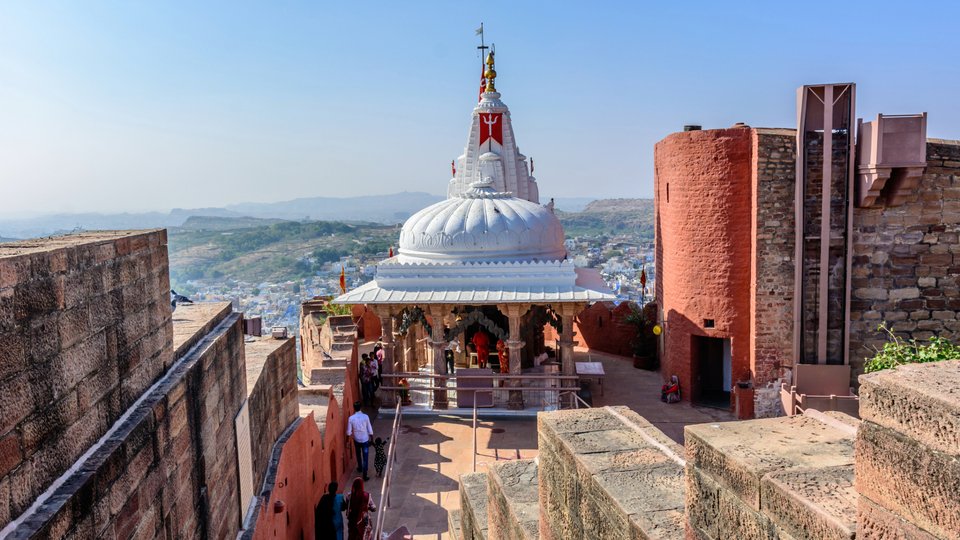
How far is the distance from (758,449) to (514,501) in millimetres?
2597

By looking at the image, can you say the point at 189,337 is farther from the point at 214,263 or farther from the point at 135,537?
the point at 214,263

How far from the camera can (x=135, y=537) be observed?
3537 millimetres

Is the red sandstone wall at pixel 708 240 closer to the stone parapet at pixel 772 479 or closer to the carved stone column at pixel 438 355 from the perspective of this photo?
the carved stone column at pixel 438 355

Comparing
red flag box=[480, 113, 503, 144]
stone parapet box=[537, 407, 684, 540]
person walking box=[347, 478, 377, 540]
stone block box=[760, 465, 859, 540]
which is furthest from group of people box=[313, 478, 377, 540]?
red flag box=[480, 113, 503, 144]

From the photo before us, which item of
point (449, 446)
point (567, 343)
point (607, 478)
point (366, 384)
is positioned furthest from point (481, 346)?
point (607, 478)

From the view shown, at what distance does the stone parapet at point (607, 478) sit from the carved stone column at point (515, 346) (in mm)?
7177

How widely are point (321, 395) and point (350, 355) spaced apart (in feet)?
6.23

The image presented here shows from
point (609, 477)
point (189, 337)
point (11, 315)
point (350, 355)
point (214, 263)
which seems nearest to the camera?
point (11, 315)

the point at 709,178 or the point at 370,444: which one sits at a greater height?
the point at 709,178

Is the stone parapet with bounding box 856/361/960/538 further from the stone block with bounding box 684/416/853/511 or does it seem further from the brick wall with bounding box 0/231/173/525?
the brick wall with bounding box 0/231/173/525

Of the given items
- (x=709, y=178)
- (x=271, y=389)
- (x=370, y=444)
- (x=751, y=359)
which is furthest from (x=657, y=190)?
(x=271, y=389)

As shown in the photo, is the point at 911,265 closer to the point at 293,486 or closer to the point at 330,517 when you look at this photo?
the point at 330,517

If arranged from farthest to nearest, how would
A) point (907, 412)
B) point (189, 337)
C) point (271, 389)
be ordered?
point (271, 389) < point (189, 337) < point (907, 412)

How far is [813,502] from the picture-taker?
6.80ft
